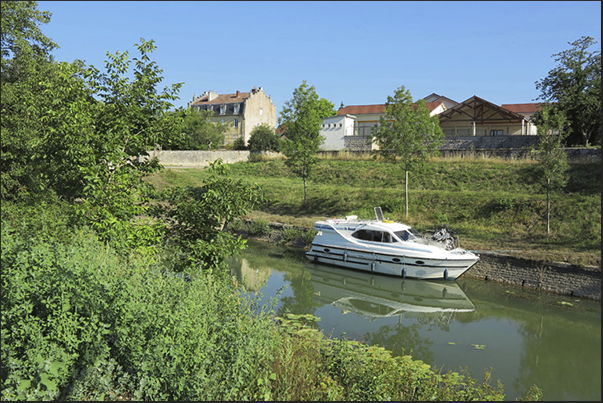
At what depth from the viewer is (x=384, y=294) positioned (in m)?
16.1

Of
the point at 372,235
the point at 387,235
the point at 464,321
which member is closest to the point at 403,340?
the point at 464,321

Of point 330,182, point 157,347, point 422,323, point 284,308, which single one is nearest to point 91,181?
point 157,347

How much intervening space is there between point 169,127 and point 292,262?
1167 centimetres

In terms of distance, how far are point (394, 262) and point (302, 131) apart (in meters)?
14.3

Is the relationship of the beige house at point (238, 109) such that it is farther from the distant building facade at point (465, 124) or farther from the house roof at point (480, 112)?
the house roof at point (480, 112)

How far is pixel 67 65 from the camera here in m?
9.38

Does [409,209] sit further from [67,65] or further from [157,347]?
[157,347]

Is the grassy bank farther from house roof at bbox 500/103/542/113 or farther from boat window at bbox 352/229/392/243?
house roof at bbox 500/103/542/113

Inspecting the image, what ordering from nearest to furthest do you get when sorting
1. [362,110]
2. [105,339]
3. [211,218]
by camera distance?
1. [105,339]
2. [211,218]
3. [362,110]

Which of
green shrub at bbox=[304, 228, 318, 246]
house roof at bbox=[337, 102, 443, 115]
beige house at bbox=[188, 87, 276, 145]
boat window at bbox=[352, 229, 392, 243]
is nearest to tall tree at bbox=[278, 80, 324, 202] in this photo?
green shrub at bbox=[304, 228, 318, 246]

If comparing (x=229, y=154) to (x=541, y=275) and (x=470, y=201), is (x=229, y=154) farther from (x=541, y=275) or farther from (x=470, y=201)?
(x=541, y=275)

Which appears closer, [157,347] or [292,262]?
[157,347]

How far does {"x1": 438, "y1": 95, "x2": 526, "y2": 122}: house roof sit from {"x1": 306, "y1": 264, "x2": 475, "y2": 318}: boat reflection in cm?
2906

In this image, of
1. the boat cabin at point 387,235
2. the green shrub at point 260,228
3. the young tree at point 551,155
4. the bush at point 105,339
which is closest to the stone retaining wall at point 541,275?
the boat cabin at point 387,235
